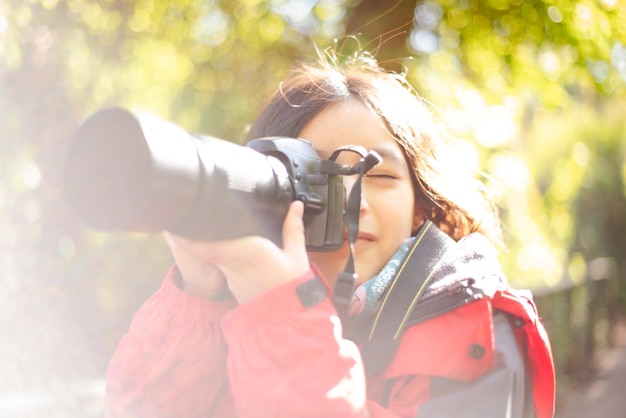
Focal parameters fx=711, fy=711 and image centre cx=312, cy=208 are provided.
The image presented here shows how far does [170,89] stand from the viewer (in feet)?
13.3

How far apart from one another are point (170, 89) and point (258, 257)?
10.6 ft

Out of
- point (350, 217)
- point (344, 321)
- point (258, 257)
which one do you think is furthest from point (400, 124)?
point (258, 257)

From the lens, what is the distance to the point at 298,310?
100cm

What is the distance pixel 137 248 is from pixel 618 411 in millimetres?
3378

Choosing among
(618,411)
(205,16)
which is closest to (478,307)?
(205,16)

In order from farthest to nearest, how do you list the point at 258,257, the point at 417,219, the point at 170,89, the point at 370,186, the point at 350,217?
1. the point at 170,89
2. the point at 417,219
3. the point at 370,186
4. the point at 350,217
5. the point at 258,257

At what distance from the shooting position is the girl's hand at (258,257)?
3.15 feet

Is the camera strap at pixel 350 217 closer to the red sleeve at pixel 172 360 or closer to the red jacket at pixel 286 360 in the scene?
the red jacket at pixel 286 360

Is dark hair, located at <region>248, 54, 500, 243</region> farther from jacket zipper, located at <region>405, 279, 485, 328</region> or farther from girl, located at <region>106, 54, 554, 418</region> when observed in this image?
jacket zipper, located at <region>405, 279, 485, 328</region>

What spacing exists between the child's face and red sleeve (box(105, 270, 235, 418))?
0.24 meters

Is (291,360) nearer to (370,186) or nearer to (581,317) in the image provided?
(370,186)

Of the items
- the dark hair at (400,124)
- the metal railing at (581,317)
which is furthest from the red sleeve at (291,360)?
the metal railing at (581,317)

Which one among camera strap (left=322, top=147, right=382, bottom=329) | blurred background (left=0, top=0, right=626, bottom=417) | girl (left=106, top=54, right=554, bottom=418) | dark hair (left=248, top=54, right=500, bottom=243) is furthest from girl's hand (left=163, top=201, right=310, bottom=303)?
blurred background (left=0, top=0, right=626, bottom=417)

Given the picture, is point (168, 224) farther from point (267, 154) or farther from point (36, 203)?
A: point (36, 203)
